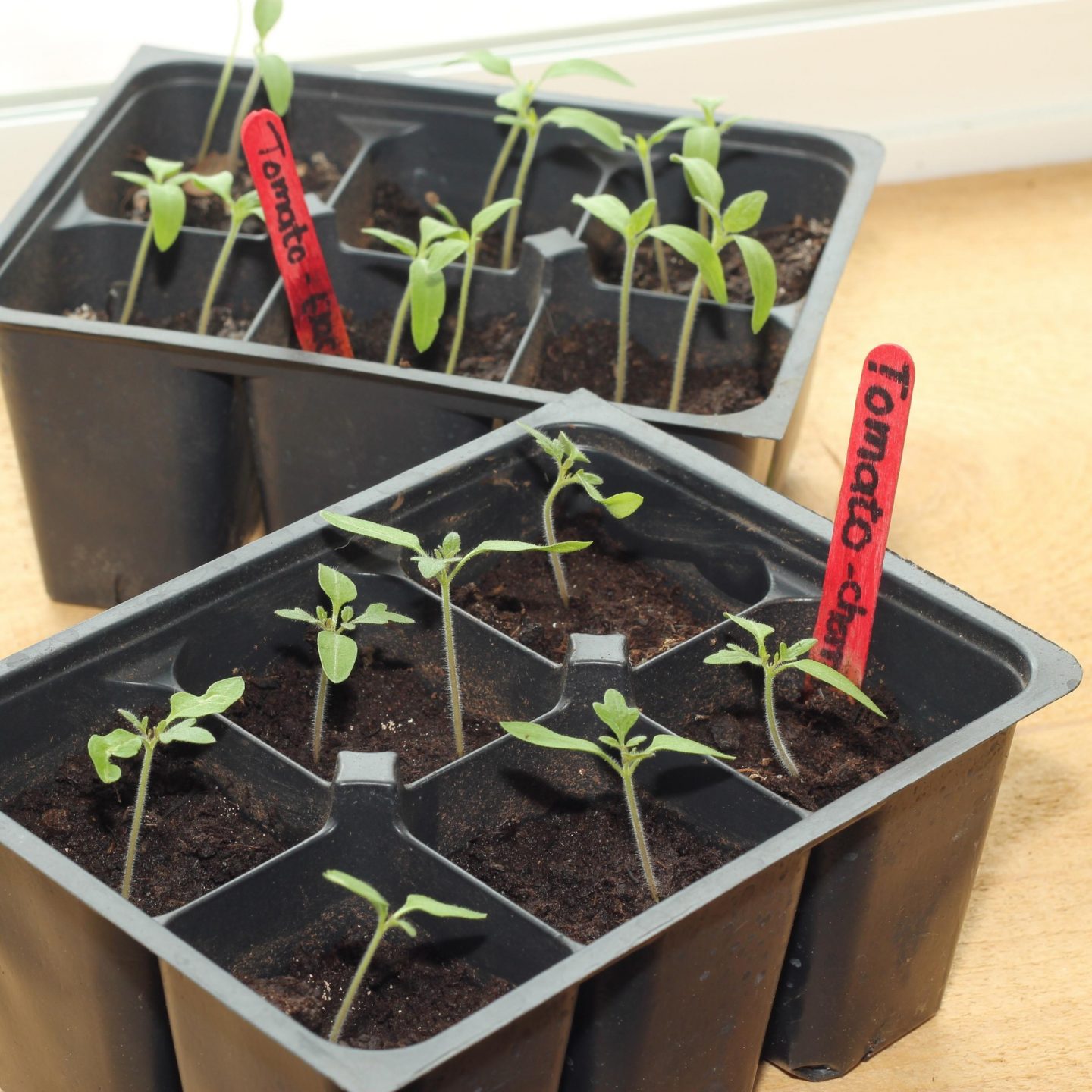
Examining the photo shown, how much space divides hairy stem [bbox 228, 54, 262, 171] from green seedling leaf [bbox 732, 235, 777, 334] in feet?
1.66

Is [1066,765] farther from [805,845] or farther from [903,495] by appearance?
[805,845]

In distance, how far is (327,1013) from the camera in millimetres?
823

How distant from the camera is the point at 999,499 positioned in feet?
4.57

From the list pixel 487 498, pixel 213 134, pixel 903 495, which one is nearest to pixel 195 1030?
pixel 487 498

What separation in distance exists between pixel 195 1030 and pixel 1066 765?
0.67 metres

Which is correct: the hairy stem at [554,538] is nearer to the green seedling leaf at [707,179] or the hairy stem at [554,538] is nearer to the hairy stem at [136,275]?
the green seedling leaf at [707,179]

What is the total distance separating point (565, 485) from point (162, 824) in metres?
0.33

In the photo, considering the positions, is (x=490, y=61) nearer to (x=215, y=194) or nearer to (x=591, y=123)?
(x=591, y=123)

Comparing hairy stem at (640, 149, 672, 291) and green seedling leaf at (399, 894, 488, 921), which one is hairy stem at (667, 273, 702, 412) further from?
green seedling leaf at (399, 894, 488, 921)

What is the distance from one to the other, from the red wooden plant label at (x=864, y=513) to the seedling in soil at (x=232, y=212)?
20.3 inches

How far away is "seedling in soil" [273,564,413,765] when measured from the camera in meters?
0.89

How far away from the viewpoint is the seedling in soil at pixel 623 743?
32.0 inches

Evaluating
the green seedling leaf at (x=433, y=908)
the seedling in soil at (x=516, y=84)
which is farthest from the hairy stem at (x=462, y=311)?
the green seedling leaf at (x=433, y=908)

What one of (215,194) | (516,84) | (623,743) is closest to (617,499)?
(623,743)
